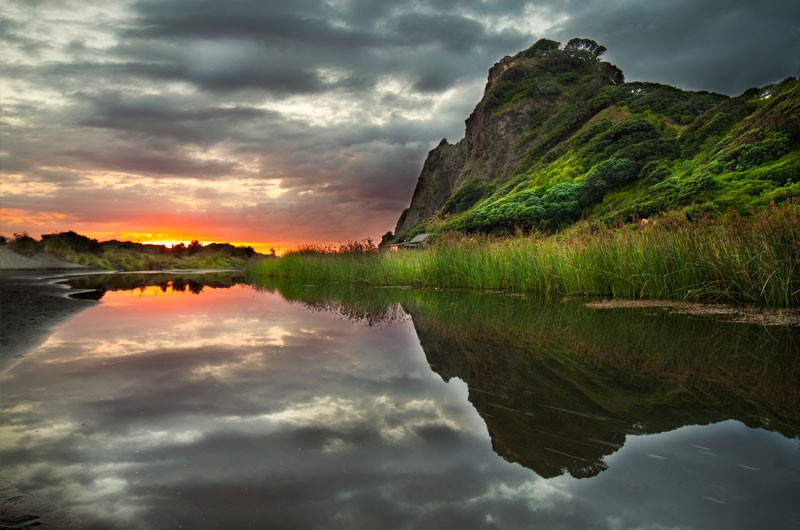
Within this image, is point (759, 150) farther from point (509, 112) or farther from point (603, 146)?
point (509, 112)

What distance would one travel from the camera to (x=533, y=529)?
1.62m

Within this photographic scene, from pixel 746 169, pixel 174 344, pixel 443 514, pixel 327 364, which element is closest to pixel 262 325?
pixel 174 344

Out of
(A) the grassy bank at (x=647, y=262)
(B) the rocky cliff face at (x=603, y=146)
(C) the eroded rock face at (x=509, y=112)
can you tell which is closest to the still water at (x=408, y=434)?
(A) the grassy bank at (x=647, y=262)

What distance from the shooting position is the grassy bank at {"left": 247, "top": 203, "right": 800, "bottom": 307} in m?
8.00

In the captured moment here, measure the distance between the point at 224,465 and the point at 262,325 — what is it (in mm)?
4811

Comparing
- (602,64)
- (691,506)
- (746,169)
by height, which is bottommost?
(691,506)

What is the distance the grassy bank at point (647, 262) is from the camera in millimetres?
8000

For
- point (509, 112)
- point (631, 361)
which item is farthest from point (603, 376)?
point (509, 112)

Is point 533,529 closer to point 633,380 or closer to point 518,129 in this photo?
point 633,380

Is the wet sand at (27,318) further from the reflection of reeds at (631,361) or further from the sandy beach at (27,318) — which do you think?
the reflection of reeds at (631,361)

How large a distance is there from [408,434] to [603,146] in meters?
48.6

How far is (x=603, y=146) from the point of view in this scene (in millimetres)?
45656

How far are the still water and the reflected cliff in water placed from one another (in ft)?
0.06

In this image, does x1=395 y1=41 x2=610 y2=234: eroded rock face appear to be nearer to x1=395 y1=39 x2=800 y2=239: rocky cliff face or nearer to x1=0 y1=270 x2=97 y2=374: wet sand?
x1=395 y1=39 x2=800 y2=239: rocky cliff face
